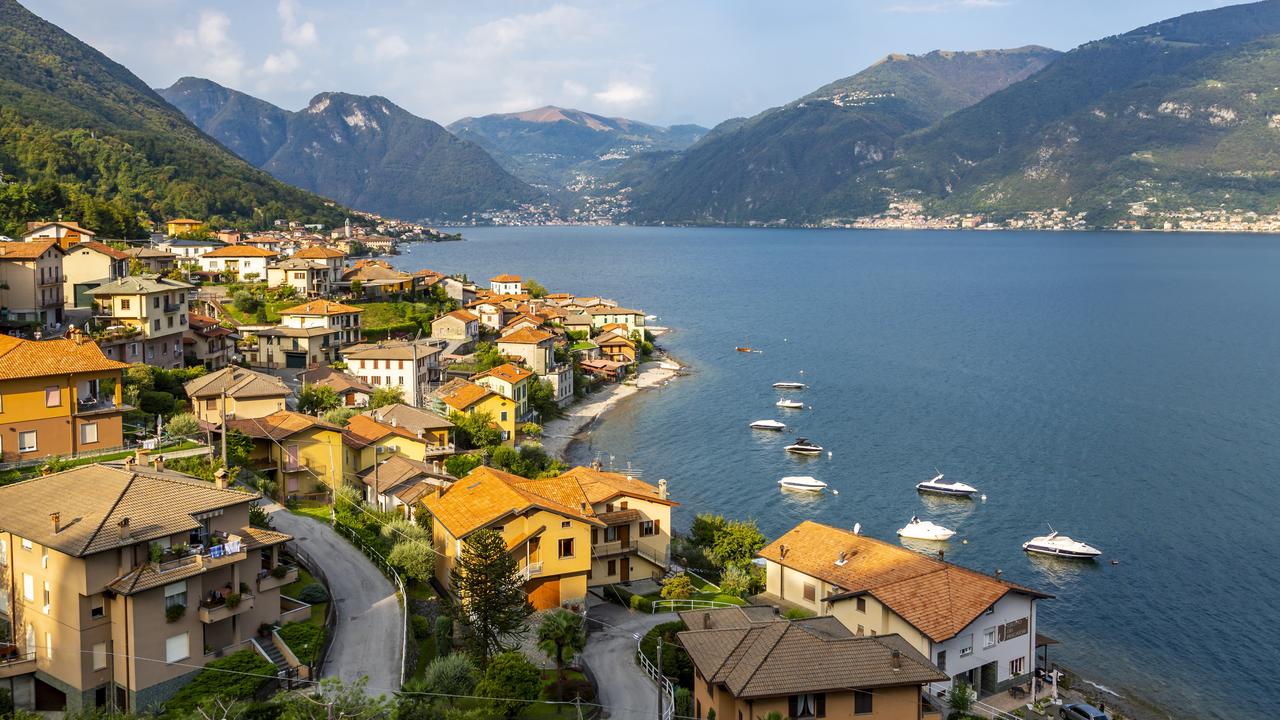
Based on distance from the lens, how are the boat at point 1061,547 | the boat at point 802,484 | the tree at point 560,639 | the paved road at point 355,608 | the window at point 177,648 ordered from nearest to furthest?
1. the window at point 177,648
2. the paved road at point 355,608
3. the tree at point 560,639
4. the boat at point 1061,547
5. the boat at point 802,484

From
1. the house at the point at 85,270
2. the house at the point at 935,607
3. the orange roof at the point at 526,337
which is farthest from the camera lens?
the orange roof at the point at 526,337

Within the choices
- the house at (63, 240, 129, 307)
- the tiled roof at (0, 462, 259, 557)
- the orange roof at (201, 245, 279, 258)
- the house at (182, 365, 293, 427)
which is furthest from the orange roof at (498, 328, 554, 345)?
the tiled roof at (0, 462, 259, 557)

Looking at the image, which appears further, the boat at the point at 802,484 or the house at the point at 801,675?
the boat at the point at 802,484

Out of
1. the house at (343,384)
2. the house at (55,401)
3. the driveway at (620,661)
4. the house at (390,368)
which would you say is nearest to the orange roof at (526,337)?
the house at (390,368)

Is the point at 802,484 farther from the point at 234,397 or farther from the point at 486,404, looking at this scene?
the point at 234,397

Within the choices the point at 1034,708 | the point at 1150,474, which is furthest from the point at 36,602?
the point at 1150,474

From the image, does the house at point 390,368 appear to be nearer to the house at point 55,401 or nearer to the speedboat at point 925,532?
the house at point 55,401
